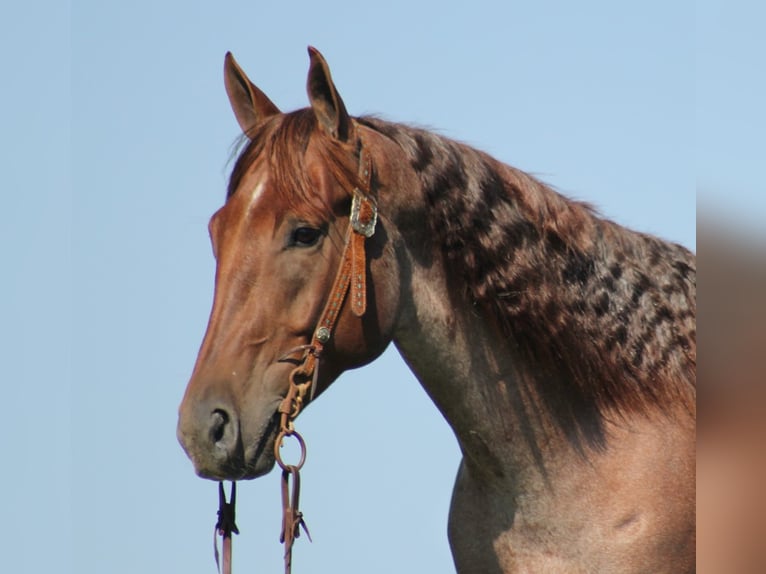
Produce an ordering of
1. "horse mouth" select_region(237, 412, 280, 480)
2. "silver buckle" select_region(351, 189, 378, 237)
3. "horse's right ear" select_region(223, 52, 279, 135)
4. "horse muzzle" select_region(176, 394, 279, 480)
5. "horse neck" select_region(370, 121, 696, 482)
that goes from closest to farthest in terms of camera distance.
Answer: "horse muzzle" select_region(176, 394, 279, 480)
"horse mouth" select_region(237, 412, 280, 480)
"silver buckle" select_region(351, 189, 378, 237)
"horse neck" select_region(370, 121, 696, 482)
"horse's right ear" select_region(223, 52, 279, 135)

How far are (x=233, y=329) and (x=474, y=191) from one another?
3.60 ft

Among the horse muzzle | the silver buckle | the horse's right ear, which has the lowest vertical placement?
the horse muzzle

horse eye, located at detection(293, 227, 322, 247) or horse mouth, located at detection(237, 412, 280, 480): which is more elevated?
horse eye, located at detection(293, 227, 322, 247)

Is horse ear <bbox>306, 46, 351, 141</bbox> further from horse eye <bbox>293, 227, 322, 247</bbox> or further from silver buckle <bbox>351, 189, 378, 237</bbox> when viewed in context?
horse eye <bbox>293, 227, 322, 247</bbox>

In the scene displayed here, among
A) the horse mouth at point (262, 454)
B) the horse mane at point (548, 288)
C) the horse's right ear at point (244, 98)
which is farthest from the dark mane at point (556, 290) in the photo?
the horse mouth at point (262, 454)

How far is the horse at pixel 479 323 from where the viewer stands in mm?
3734

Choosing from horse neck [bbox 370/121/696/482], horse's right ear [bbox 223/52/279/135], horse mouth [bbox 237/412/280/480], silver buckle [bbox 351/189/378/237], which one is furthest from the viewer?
horse's right ear [bbox 223/52/279/135]

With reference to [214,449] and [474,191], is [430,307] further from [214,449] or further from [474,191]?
[214,449]

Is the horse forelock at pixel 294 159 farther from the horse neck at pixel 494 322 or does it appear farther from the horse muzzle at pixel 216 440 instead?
the horse muzzle at pixel 216 440

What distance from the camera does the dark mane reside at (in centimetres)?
409

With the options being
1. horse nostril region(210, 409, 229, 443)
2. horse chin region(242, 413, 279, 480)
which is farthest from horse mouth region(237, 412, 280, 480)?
horse nostril region(210, 409, 229, 443)

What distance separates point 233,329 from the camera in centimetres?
365

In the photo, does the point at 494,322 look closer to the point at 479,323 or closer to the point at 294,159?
the point at 479,323

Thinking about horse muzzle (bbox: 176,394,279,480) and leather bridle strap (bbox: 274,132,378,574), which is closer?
horse muzzle (bbox: 176,394,279,480)
